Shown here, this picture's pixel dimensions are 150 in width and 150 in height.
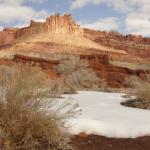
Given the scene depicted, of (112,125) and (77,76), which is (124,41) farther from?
(112,125)

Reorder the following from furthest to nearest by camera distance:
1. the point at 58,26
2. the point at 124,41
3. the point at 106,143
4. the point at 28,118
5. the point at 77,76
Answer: the point at 124,41
the point at 58,26
the point at 77,76
the point at 106,143
the point at 28,118

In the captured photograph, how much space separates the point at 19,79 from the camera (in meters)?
7.01

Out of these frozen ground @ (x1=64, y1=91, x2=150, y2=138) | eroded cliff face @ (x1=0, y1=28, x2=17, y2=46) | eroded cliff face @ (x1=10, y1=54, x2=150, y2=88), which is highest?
eroded cliff face @ (x1=0, y1=28, x2=17, y2=46)

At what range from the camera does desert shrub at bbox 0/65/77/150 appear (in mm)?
6387

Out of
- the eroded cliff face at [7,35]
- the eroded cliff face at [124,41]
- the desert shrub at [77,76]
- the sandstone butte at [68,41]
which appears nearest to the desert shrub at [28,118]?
the desert shrub at [77,76]

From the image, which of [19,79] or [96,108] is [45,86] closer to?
[19,79]

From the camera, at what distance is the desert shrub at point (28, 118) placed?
21.0 ft

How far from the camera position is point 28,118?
21.4 ft

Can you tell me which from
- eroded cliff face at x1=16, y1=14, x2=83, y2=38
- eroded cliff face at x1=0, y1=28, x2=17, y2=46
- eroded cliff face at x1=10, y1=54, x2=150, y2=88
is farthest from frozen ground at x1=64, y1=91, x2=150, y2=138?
eroded cliff face at x1=0, y1=28, x2=17, y2=46

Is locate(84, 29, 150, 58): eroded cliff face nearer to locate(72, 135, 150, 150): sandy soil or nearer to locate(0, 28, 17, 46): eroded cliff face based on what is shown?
locate(0, 28, 17, 46): eroded cliff face

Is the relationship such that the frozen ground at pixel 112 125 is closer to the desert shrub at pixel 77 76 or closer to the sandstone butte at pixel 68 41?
the desert shrub at pixel 77 76

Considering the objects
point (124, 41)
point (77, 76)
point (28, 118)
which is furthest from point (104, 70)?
point (124, 41)

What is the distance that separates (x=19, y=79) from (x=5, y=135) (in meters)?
1.04

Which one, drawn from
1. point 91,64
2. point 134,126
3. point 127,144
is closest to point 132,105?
point 134,126
